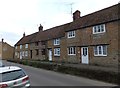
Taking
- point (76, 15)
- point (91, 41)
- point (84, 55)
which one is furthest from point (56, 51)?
point (91, 41)

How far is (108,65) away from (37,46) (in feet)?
78.5

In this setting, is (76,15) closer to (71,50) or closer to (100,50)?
(71,50)

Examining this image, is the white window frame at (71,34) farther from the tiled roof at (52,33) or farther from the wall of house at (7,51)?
the wall of house at (7,51)

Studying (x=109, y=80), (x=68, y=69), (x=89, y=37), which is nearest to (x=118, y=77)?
(x=109, y=80)

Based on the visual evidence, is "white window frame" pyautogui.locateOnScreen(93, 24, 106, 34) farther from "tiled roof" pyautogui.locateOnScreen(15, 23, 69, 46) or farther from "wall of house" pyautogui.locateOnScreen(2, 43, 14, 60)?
"wall of house" pyautogui.locateOnScreen(2, 43, 14, 60)

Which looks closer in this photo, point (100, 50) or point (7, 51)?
point (100, 50)

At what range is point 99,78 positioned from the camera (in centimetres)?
1586

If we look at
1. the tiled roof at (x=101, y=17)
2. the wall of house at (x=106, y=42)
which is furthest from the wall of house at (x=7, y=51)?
the wall of house at (x=106, y=42)

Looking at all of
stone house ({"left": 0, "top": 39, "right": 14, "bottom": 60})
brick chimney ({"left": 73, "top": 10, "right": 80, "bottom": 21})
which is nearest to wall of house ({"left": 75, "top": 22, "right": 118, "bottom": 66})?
brick chimney ({"left": 73, "top": 10, "right": 80, "bottom": 21})

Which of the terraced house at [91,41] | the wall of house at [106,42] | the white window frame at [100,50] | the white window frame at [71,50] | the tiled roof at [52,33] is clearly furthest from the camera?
the tiled roof at [52,33]

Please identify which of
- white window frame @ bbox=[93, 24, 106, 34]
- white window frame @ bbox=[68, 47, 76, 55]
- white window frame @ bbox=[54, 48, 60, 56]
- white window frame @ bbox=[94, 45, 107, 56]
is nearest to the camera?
white window frame @ bbox=[94, 45, 107, 56]

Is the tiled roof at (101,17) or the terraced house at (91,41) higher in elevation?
the tiled roof at (101,17)

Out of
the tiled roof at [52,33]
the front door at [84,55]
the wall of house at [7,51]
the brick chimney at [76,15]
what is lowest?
the front door at [84,55]

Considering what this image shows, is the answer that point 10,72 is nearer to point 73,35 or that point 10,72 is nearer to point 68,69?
point 68,69
